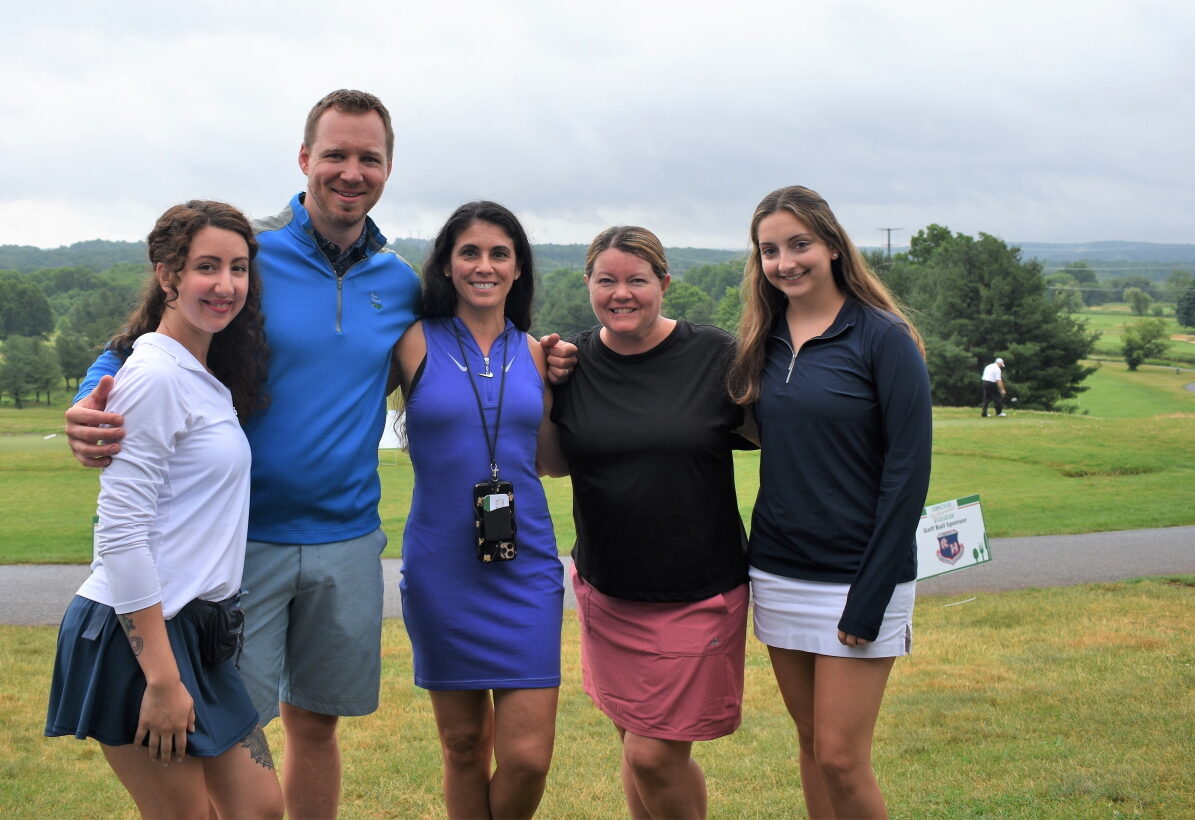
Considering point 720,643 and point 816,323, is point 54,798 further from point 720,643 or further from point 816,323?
point 816,323

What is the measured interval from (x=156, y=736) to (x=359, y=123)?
6.81 feet

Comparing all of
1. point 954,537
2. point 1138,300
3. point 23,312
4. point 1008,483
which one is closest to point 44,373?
point 23,312

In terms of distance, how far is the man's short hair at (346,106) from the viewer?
11.8ft

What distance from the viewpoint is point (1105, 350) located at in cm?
9588

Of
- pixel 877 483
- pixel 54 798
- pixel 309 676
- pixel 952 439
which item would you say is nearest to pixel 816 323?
pixel 877 483

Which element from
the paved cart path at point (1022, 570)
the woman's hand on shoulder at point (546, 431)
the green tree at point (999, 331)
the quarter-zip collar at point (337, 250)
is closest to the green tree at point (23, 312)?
the green tree at point (999, 331)

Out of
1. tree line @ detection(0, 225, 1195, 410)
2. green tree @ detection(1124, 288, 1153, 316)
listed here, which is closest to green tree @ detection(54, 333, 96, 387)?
tree line @ detection(0, 225, 1195, 410)

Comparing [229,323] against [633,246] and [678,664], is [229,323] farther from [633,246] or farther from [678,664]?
[678,664]

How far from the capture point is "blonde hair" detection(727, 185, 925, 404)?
11.7 feet

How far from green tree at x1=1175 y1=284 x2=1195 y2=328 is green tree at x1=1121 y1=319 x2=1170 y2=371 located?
14.1 metres

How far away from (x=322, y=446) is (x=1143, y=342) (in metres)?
98.7

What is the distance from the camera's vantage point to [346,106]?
360 cm

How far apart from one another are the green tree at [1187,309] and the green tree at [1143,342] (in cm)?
1409

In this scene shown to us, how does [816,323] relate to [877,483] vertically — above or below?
above
